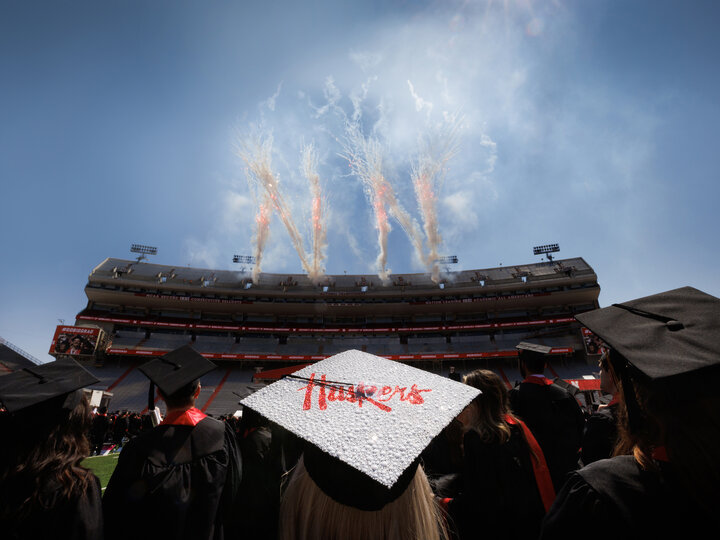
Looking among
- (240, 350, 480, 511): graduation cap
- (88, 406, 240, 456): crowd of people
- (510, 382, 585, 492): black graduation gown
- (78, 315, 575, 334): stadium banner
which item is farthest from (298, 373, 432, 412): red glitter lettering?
(78, 315, 575, 334): stadium banner

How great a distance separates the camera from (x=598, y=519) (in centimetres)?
98

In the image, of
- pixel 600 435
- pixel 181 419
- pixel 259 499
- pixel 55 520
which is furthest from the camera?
pixel 600 435

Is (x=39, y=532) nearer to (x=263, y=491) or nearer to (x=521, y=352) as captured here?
(x=263, y=491)

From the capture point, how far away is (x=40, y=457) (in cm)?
167

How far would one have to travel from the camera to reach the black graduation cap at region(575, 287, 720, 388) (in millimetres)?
1042

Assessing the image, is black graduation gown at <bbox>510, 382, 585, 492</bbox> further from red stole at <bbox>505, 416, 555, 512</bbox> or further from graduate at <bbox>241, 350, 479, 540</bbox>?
graduate at <bbox>241, 350, 479, 540</bbox>

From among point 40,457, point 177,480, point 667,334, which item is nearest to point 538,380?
point 667,334

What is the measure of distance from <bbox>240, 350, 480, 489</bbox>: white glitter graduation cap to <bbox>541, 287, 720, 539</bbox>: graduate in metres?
0.59

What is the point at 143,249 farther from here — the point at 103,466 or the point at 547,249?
the point at 547,249

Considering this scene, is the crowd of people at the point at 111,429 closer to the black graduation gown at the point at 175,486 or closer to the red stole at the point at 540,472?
the black graduation gown at the point at 175,486

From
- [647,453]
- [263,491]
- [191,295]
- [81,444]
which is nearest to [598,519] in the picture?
[647,453]

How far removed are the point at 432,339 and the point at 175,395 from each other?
3213cm

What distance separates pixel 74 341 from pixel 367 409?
108 ft

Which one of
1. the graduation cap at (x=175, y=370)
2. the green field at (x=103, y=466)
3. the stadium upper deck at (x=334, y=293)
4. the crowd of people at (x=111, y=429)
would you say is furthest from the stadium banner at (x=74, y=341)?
the graduation cap at (x=175, y=370)
